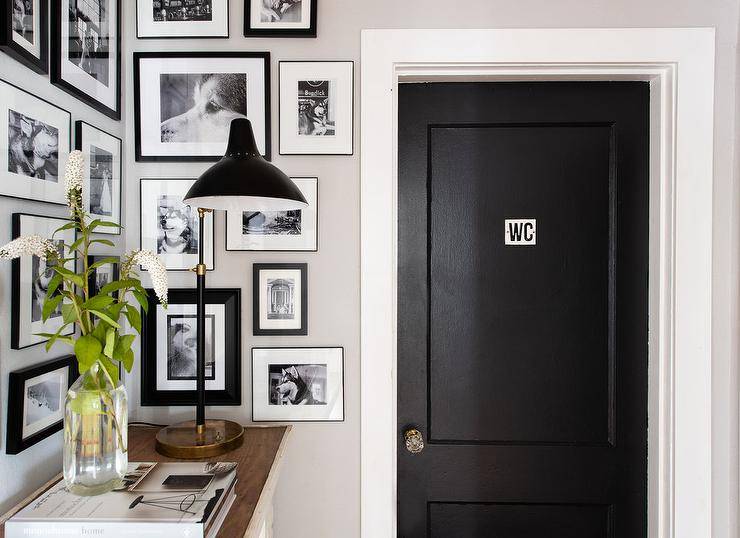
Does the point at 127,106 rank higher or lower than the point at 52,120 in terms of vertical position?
higher

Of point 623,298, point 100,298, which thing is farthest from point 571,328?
point 100,298

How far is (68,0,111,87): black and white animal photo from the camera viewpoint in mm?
1129

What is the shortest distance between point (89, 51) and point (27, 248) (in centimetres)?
63

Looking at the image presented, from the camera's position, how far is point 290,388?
4.55ft

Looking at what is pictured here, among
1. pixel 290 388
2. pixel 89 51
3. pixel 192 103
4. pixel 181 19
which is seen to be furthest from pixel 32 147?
pixel 290 388

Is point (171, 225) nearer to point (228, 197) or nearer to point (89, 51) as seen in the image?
point (228, 197)

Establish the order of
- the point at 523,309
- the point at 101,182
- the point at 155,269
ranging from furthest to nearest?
the point at 523,309
the point at 101,182
the point at 155,269

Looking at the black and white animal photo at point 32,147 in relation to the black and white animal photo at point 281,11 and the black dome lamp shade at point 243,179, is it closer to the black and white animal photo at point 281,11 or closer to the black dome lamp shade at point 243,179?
the black dome lamp shade at point 243,179

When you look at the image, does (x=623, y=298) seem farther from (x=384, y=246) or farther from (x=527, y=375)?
(x=384, y=246)

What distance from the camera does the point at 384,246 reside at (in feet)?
4.49

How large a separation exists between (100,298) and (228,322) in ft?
1.68

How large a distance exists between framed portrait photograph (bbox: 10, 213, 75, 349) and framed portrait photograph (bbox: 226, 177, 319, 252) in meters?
0.43

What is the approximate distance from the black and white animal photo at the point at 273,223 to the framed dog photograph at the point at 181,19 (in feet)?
1.69

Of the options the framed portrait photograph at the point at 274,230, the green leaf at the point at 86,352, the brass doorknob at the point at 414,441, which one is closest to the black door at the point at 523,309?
the brass doorknob at the point at 414,441
